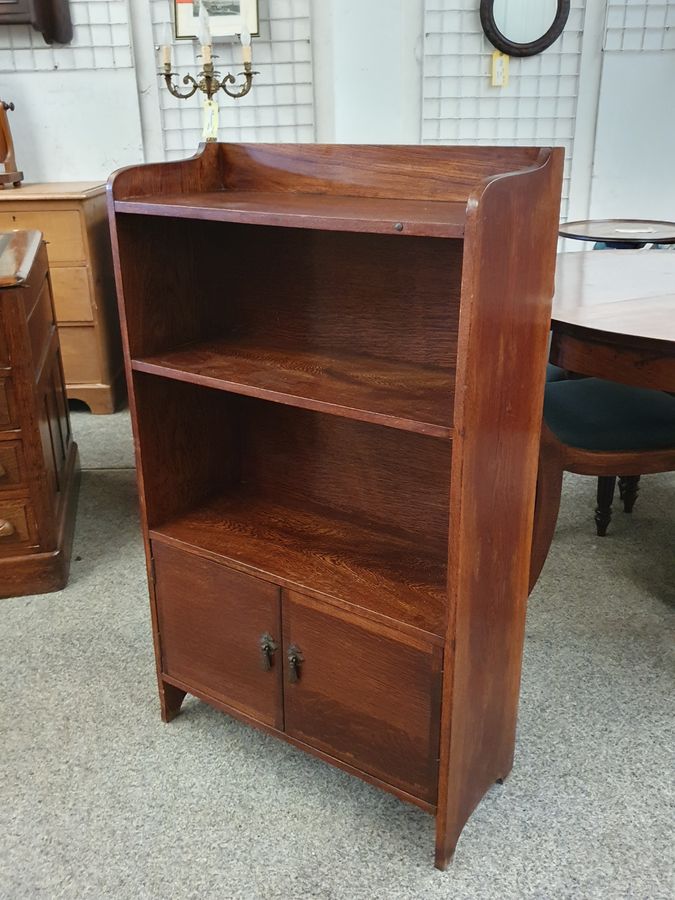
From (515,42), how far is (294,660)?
3.24m

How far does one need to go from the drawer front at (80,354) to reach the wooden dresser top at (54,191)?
0.54 m

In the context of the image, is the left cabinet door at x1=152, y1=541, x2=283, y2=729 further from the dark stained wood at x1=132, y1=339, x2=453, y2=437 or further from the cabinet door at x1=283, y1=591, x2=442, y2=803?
the dark stained wood at x1=132, y1=339, x2=453, y2=437

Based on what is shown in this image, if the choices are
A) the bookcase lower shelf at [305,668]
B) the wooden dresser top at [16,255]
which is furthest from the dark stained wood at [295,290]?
the wooden dresser top at [16,255]

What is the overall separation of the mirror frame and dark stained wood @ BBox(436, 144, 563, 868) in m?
2.84

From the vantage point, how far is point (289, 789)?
1.59 m

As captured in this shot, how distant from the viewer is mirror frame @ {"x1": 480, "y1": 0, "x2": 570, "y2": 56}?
361 centimetres

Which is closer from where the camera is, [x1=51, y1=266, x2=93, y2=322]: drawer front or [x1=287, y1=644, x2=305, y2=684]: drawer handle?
[x1=287, y1=644, x2=305, y2=684]: drawer handle

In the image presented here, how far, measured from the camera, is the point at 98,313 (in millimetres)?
3504

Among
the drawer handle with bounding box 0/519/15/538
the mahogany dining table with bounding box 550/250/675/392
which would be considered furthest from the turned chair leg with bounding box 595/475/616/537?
the drawer handle with bounding box 0/519/15/538

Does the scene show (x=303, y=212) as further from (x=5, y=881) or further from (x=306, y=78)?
(x=306, y=78)

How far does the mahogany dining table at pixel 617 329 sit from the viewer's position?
1679 mm

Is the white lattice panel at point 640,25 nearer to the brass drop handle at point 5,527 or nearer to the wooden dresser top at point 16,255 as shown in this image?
the wooden dresser top at point 16,255

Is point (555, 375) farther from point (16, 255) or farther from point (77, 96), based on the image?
point (77, 96)

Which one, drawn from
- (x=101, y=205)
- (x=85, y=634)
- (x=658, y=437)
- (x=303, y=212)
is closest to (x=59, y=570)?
(x=85, y=634)
